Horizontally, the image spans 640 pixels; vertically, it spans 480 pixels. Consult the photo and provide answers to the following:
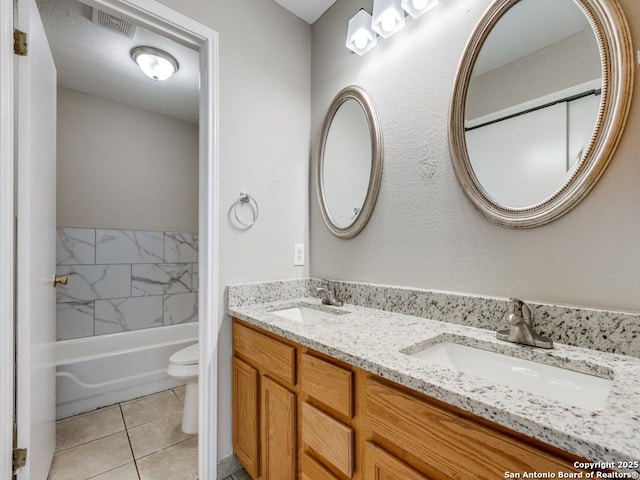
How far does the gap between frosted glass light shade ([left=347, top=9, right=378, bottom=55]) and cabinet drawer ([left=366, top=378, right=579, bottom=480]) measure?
1541 mm

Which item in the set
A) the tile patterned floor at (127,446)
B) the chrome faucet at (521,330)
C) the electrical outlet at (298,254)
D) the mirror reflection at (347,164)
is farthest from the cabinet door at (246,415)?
the chrome faucet at (521,330)

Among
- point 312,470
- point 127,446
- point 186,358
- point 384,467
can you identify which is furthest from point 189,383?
point 384,467

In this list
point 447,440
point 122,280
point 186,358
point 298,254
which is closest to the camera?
point 447,440

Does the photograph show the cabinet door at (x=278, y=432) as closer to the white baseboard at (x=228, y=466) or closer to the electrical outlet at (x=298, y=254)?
the white baseboard at (x=228, y=466)

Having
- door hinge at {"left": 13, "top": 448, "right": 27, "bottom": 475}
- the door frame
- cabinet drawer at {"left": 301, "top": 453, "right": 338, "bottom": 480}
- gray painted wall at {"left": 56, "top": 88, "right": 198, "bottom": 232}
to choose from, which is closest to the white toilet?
the door frame

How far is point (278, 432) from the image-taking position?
1156mm

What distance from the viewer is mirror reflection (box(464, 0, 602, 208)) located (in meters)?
0.92

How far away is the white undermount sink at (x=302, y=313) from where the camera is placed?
154 cm

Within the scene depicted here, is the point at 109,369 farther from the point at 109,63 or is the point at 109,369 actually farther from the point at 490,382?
the point at 490,382

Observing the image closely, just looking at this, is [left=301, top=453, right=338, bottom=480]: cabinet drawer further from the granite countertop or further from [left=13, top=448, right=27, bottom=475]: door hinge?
[left=13, top=448, right=27, bottom=475]: door hinge

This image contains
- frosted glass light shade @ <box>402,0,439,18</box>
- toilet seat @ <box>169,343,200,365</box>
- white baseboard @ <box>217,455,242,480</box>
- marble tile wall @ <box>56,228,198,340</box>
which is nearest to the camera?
frosted glass light shade @ <box>402,0,439,18</box>

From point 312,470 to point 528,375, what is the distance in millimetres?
751

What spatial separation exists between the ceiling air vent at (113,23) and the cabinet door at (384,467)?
231 cm

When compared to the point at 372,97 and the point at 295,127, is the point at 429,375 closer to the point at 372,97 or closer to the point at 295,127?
the point at 372,97
